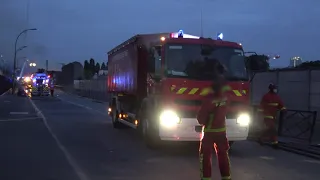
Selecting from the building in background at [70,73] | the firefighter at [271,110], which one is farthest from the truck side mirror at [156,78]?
the building in background at [70,73]

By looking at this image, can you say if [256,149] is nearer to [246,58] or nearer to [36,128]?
[246,58]

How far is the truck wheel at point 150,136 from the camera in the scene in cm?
1139

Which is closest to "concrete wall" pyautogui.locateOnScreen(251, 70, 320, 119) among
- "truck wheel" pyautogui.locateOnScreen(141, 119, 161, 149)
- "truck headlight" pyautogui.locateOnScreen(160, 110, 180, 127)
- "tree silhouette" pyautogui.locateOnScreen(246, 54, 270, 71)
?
"tree silhouette" pyautogui.locateOnScreen(246, 54, 270, 71)

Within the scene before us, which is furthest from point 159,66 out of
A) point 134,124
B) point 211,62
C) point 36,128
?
point 36,128

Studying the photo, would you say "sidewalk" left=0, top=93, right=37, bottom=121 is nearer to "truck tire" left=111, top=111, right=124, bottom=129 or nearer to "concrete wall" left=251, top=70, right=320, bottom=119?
"truck tire" left=111, top=111, right=124, bottom=129

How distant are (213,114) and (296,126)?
364 inches

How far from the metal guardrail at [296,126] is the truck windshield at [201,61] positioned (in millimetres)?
3605

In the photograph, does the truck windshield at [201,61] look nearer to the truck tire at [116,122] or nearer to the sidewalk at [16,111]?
the truck tire at [116,122]

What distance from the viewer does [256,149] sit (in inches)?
492

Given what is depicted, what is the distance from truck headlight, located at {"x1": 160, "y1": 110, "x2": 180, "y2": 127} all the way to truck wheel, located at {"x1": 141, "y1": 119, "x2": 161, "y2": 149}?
2.09 feet

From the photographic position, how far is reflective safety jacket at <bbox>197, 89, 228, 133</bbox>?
716 cm

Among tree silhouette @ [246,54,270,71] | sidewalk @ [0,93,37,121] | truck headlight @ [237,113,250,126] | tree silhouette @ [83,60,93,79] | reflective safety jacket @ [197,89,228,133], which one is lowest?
sidewalk @ [0,93,37,121]

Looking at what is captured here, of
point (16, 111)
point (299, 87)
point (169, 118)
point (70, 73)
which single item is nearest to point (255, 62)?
point (169, 118)

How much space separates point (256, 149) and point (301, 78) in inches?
385
